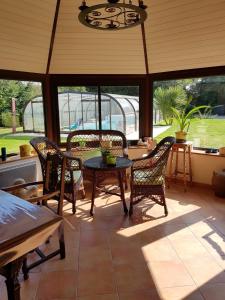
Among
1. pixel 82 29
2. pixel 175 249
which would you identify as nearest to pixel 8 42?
pixel 82 29

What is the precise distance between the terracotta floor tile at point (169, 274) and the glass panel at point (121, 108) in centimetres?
313

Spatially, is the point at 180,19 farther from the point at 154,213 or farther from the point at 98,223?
the point at 98,223

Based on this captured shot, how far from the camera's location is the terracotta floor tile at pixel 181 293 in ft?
6.41

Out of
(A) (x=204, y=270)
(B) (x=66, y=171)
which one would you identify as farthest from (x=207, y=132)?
(A) (x=204, y=270)

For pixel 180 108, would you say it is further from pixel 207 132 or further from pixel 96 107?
pixel 96 107

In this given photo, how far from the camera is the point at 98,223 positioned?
323 cm

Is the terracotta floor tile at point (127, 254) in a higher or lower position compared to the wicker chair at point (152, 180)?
lower

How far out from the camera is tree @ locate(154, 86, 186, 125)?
471cm

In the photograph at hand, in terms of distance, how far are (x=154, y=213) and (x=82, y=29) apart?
2.85 metres

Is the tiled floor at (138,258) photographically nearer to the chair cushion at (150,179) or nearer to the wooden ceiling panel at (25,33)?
the chair cushion at (150,179)

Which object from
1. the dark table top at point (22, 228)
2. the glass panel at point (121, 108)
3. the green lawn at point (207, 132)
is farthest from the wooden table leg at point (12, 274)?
the green lawn at point (207, 132)

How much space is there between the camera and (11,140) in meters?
4.46

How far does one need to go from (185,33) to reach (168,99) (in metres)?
1.42

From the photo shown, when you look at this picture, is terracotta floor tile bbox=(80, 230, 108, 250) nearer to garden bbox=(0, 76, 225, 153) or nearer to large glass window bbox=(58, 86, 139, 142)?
garden bbox=(0, 76, 225, 153)
